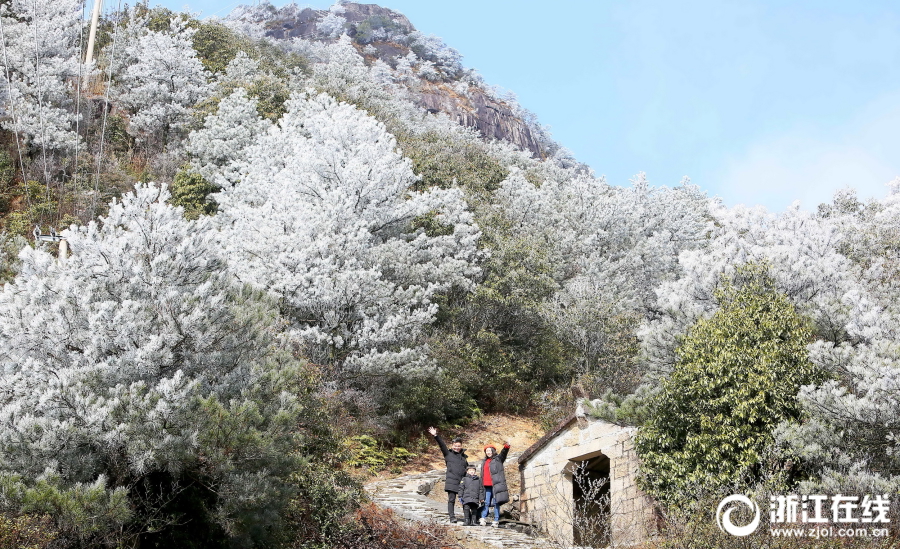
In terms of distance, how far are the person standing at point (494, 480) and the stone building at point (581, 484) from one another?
1.21 meters

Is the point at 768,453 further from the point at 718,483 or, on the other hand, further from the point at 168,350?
the point at 168,350

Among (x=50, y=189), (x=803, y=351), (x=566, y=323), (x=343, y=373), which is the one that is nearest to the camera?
(x=803, y=351)

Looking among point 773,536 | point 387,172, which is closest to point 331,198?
point 387,172

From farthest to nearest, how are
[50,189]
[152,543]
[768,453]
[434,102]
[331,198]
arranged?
[434,102], [50,189], [331,198], [768,453], [152,543]

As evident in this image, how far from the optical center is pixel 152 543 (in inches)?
360

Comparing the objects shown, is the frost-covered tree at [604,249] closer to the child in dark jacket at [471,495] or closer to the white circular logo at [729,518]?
the child in dark jacket at [471,495]

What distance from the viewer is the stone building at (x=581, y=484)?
13516 mm

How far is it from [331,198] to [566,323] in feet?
27.9

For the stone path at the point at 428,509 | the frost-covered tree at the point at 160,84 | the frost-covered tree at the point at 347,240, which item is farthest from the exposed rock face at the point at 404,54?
the stone path at the point at 428,509

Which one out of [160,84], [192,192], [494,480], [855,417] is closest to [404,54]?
[160,84]

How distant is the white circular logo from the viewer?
9.48 metres

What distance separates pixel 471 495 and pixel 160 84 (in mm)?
25874

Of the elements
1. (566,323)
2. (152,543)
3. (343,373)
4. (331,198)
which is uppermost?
(331,198)

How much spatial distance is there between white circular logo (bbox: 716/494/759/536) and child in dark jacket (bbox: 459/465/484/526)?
3.94 metres
